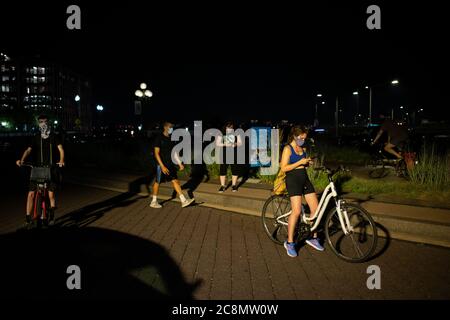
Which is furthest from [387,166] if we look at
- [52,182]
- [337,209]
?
[52,182]

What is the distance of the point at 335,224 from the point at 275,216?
3.58ft

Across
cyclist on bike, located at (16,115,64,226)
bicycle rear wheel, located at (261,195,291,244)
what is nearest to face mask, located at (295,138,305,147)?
bicycle rear wheel, located at (261,195,291,244)

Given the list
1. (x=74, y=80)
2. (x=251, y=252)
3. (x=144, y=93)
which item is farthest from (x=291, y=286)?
(x=74, y=80)

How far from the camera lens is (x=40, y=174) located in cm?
674

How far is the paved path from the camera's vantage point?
14.5ft

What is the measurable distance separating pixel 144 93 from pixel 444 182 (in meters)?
14.2

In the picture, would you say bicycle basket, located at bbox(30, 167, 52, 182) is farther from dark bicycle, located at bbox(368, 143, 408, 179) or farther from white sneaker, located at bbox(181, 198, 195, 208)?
dark bicycle, located at bbox(368, 143, 408, 179)

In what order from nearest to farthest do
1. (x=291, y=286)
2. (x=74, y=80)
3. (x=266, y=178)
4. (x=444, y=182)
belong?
(x=291, y=286), (x=444, y=182), (x=266, y=178), (x=74, y=80)

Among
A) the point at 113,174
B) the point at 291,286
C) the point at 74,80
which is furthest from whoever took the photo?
the point at 74,80

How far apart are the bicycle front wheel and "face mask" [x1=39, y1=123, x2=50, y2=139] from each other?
5.07m
